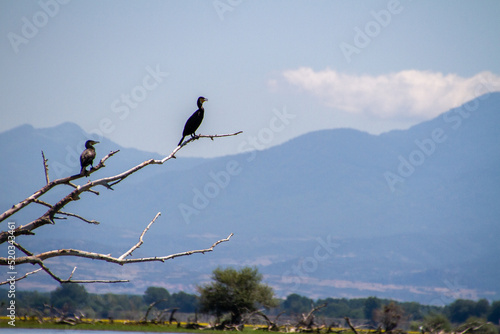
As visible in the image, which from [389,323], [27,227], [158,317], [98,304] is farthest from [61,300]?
[27,227]

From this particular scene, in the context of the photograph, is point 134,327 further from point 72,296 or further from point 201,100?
point 72,296

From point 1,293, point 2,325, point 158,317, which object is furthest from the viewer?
point 1,293

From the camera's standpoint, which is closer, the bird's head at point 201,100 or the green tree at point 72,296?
the bird's head at point 201,100

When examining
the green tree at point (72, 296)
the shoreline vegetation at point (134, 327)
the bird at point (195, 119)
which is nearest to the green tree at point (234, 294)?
the shoreline vegetation at point (134, 327)

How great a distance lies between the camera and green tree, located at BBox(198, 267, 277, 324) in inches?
1987

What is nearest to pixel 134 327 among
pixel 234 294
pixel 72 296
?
pixel 234 294

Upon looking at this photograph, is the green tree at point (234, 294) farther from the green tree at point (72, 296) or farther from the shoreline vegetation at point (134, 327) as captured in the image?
the green tree at point (72, 296)

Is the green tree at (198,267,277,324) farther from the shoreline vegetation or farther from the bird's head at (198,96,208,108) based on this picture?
the bird's head at (198,96,208,108)

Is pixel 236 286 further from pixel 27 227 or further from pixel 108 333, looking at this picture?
pixel 27 227

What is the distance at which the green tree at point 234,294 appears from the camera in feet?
Result: 166

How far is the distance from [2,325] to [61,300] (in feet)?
181

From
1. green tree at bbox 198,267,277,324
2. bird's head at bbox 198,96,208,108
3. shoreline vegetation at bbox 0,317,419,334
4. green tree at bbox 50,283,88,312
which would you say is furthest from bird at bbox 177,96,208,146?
green tree at bbox 50,283,88,312

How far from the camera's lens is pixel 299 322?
46.7 m

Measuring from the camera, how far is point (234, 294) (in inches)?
2000
